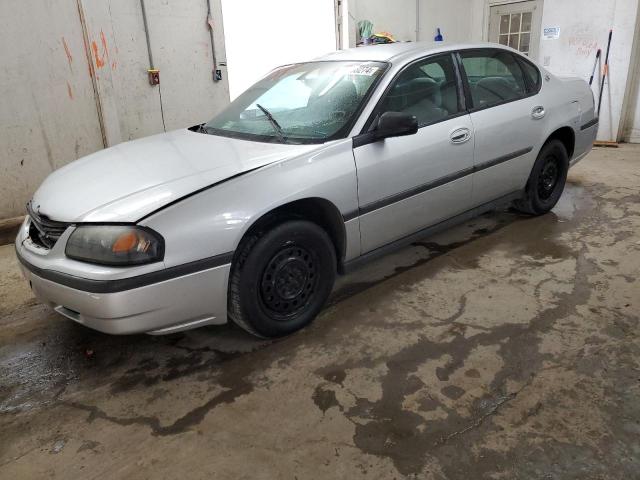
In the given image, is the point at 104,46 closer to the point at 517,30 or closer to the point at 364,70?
the point at 364,70

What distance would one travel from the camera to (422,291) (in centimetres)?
312

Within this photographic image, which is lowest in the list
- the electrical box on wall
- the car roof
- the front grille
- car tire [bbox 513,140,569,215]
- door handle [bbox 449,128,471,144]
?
car tire [bbox 513,140,569,215]

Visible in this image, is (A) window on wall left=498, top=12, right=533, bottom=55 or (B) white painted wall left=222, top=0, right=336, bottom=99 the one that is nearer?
(B) white painted wall left=222, top=0, right=336, bottom=99

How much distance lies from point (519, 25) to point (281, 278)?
25.3ft

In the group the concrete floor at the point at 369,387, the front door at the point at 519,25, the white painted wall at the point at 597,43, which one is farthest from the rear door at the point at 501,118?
the front door at the point at 519,25

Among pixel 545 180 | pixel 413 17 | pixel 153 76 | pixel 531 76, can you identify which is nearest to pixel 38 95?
pixel 153 76

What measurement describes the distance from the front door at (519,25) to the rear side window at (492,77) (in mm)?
5068

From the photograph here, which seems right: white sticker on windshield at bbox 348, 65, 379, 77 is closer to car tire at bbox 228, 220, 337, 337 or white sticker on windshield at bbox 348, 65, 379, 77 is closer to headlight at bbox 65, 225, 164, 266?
car tire at bbox 228, 220, 337, 337

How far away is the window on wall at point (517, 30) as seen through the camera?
816 centimetres

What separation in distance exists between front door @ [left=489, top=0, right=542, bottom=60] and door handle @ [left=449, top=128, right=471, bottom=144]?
5.98 meters

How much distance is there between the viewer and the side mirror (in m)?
2.65

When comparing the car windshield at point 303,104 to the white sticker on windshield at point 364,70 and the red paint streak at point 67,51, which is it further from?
the red paint streak at point 67,51

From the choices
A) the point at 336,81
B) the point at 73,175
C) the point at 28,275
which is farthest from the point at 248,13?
the point at 28,275

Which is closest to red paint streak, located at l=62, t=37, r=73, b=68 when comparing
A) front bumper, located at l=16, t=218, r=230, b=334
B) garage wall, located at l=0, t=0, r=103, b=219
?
garage wall, located at l=0, t=0, r=103, b=219
